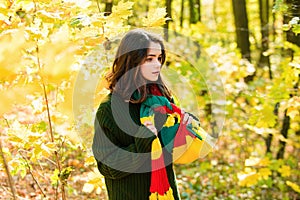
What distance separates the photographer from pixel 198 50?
18.3ft

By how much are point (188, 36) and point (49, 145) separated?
360 centimetres

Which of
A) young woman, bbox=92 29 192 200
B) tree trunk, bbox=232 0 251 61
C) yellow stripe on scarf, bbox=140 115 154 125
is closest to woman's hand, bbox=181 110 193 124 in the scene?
young woman, bbox=92 29 192 200

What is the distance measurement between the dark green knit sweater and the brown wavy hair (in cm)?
6

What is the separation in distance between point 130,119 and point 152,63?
0.97 ft

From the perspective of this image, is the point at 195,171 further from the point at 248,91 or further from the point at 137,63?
the point at 137,63

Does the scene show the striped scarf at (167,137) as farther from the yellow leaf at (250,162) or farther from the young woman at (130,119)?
the yellow leaf at (250,162)

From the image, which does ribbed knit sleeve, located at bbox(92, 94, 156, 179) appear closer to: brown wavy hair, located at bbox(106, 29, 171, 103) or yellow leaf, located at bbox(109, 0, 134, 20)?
brown wavy hair, located at bbox(106, 29, 171, 103)

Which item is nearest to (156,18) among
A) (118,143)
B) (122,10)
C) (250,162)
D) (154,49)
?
(122,10)

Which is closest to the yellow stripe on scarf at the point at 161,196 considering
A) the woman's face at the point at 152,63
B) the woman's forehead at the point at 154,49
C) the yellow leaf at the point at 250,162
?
the woman's face at the point at 152,63

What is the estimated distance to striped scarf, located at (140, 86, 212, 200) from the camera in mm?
2150

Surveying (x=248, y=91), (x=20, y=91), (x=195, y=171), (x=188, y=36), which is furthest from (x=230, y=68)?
(x=20, y=91)

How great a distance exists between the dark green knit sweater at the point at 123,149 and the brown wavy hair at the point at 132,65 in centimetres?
6

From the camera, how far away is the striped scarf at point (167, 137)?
215 cm

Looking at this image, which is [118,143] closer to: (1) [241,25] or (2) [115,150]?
(2) [115,150]
